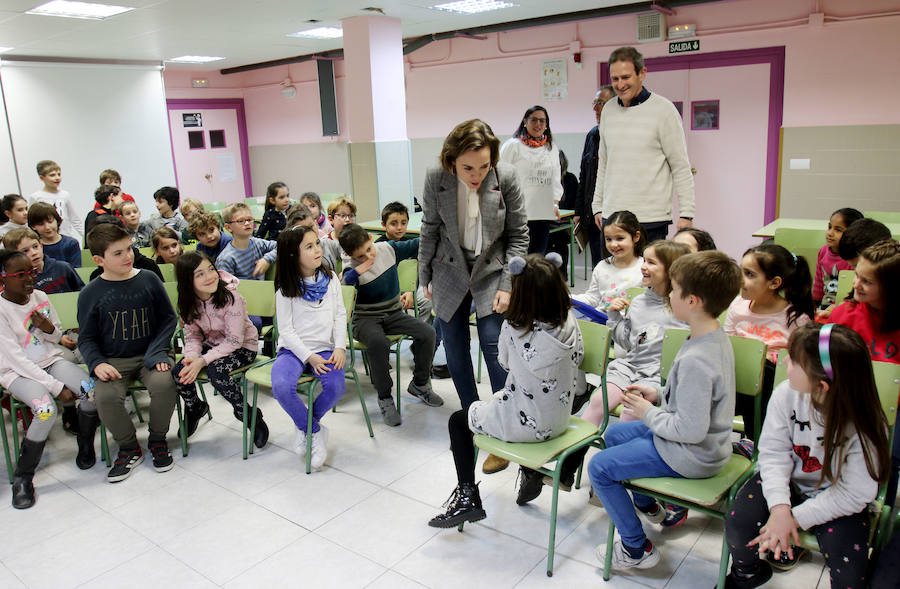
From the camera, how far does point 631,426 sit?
93.0 inches

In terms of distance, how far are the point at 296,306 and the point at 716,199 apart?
204 inches

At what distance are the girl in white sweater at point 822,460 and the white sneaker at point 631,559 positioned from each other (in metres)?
0.34

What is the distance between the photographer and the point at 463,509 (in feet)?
8.25

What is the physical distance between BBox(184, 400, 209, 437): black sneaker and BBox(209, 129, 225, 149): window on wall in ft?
30.6

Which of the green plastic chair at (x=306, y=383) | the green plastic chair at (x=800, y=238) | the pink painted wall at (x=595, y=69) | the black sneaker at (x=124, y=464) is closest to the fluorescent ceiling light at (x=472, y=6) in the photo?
the pink painted wall at (x=595, y=69)

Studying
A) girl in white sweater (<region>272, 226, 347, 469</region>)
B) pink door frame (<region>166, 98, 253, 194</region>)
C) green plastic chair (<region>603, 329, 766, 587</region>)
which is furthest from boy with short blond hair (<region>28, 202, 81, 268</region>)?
pink door frame (<region>166, 98, 253, 194</region>)

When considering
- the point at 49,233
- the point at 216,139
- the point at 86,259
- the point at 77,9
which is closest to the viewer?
the point at 49,233

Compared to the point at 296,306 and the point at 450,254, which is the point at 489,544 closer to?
the point at 450,254

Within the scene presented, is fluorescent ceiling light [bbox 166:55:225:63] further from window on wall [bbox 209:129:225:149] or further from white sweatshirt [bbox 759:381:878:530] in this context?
white sweatshirt [bbox 759:381:878:530]

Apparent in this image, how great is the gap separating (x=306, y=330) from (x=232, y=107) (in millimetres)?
9945

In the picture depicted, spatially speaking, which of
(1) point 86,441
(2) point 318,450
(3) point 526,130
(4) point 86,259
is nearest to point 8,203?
(4) point 86,259

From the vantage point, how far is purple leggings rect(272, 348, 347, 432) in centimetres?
312

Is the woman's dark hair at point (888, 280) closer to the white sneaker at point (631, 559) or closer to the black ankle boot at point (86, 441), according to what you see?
the white sneaker at point (631, 559)

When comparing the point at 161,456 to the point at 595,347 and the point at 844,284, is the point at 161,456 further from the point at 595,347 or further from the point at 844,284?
the point at 844,284
